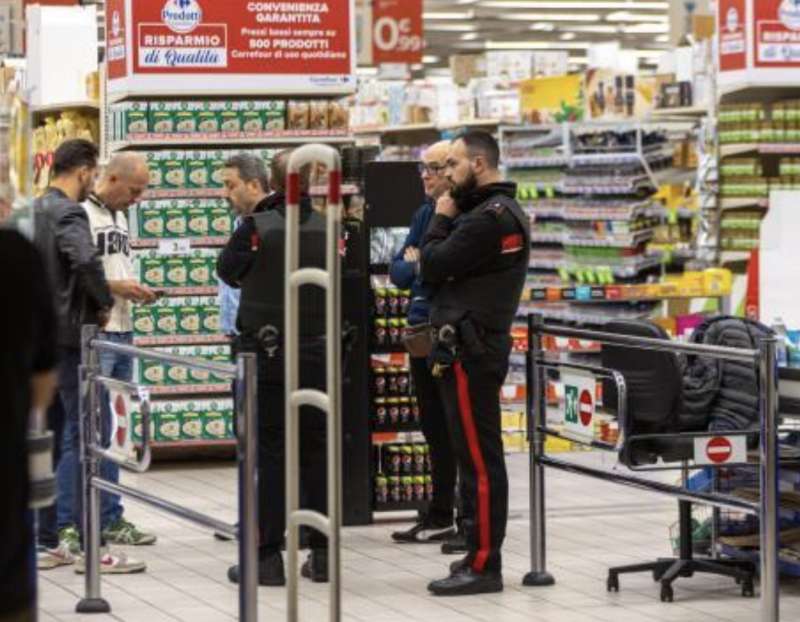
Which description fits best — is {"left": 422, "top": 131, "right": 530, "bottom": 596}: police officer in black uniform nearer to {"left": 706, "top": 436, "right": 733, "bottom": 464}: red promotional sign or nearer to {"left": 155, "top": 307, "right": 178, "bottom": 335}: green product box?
{"left": 706, "top": 436, "right": 733, "bottom": 464}: red promotional sign

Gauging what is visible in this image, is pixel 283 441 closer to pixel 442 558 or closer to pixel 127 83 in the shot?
pixel 442 558

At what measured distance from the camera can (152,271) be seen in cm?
1106

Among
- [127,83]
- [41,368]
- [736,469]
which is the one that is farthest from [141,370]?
[41,368]

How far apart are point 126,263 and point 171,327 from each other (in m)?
2.67

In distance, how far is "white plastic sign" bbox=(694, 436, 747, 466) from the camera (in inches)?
269

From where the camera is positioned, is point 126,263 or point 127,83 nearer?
point 126,263

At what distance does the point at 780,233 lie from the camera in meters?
10.2

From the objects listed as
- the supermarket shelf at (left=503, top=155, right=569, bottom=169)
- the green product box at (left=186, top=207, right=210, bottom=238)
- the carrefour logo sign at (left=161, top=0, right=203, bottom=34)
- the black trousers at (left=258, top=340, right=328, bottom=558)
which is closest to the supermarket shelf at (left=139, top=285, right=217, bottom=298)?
the green product box at (left=186, top=207, right=210, bottom=238)

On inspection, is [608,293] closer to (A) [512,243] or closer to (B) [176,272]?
(B) [176,272]

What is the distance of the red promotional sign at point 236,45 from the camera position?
11.2 metres

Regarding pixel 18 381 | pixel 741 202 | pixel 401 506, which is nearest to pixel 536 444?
pixel 401 506

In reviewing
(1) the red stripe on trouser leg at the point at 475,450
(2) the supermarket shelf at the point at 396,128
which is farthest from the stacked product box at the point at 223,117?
(2) the supermarket shelf at the point at 396,128

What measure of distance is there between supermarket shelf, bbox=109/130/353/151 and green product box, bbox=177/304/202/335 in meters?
0.94

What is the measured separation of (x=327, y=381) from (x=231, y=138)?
5948 millimetres
